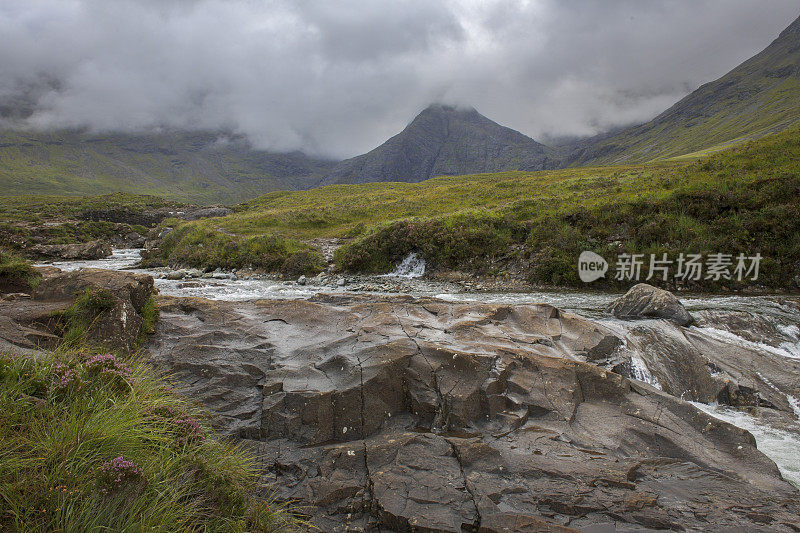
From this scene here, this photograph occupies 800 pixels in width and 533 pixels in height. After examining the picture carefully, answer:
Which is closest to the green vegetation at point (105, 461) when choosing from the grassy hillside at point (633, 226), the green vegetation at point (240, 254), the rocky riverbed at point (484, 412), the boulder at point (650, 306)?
the rocky riverbed at point (484, 412)

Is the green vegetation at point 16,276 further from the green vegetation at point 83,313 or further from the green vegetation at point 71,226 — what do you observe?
the green vegetation at point 71,226

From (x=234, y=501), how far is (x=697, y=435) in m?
8.88

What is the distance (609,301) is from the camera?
19.1 meters

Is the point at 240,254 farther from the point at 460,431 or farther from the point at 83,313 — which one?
the point at 460,431

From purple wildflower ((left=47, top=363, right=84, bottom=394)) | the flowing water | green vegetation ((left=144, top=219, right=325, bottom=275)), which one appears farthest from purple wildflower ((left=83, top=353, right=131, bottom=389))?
green vegetation ((left=144, top=219, right=325, bottom=275))

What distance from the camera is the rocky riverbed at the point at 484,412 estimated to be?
17.7 feet

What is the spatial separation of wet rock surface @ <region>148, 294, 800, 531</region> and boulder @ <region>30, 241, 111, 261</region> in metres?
42.3

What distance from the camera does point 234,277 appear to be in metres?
29.3

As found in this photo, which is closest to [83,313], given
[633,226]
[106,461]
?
[106,461]

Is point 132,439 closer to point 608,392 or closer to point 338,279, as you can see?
point 608,392

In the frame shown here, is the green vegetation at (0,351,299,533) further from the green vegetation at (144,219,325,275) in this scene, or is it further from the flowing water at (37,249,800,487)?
the green vegetation at (144,219,325,275)

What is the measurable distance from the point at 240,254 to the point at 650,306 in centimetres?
3144

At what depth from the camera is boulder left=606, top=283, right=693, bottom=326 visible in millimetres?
14633

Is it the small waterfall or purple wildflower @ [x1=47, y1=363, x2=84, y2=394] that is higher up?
purple wildflower @ [x1=47, y1=363, x2=84, y2=394]
